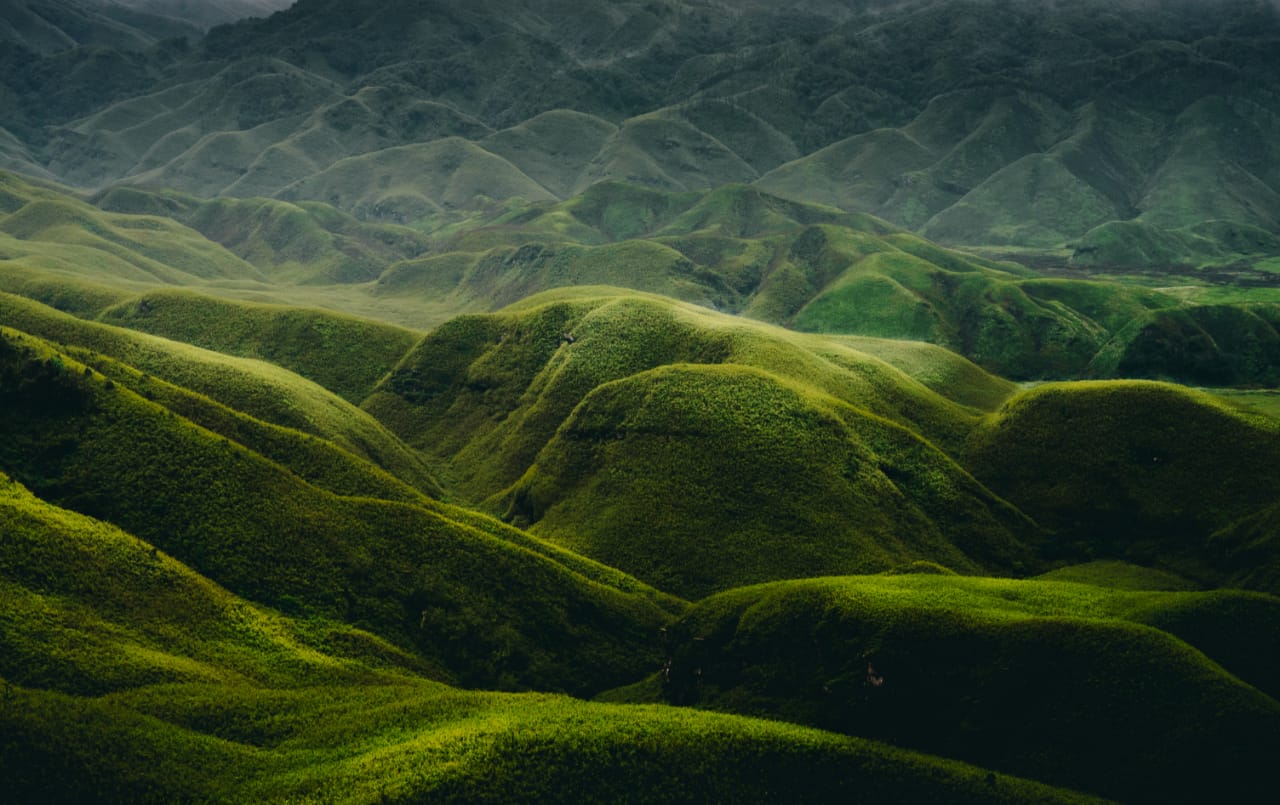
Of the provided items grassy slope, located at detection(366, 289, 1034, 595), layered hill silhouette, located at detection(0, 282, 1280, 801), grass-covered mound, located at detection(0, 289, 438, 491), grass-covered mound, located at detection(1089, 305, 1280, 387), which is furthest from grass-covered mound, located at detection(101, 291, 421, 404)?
grass-covered mound, located at detection(1089, 305, 1280, 387)

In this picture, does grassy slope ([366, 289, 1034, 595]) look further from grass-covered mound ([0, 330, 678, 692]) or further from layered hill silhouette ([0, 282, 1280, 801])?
grass-covered mound ([0, 330, 678, 692])

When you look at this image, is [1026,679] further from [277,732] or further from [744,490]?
[744,490]

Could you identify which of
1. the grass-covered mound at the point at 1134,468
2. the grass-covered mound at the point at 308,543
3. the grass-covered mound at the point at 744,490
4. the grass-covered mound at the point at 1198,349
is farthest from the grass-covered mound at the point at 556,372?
the grass-covered mound at the point at 1198,349

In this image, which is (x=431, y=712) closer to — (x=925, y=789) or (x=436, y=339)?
(x=925, y=789)

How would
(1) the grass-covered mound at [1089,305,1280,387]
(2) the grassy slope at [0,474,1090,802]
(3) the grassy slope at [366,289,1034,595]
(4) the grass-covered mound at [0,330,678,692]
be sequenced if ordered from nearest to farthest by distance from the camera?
(2) the grassy slope at [0,474,1090,802] → (4) the grass-covered mound at [0,330,678,692] → (3) the grassy slope at [366,289,1034,595] → (1) the grass-covered mound at [1089,305,1280,387]

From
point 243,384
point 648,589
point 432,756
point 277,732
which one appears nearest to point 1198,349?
point 648,589
